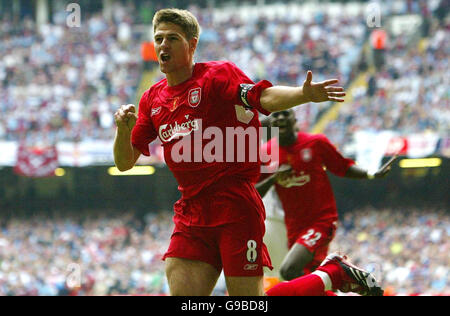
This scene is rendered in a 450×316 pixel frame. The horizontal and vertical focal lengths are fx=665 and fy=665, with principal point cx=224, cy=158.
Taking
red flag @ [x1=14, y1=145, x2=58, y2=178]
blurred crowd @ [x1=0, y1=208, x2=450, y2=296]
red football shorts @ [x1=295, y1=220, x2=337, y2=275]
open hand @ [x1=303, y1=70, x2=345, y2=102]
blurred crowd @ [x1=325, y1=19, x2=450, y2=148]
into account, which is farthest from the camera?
red flag @ [x1=14, y1=145, x2=58, y2=178]

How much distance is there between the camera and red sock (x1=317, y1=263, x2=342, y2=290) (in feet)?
16.6

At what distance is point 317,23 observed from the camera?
75.4 feet

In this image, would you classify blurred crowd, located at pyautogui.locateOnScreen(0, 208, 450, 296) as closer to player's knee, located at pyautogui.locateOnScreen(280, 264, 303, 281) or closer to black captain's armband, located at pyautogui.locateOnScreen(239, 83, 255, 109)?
player's knee, located at pyautogui.locateOnScreen(280, 264, 303, 281)

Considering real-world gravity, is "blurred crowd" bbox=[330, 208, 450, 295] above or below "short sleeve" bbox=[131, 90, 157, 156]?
below

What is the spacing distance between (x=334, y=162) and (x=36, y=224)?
52.6 ft

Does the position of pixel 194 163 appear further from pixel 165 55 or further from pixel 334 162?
pixel 334 162

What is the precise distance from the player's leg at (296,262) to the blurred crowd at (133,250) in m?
8.52

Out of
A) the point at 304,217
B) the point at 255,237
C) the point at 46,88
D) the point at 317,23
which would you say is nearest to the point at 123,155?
the point at 255,237

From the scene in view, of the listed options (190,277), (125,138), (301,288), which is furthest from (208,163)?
(301,288)

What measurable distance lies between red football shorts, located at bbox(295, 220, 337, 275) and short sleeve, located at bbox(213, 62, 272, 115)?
2793 mm

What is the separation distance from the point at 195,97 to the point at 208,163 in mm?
385
